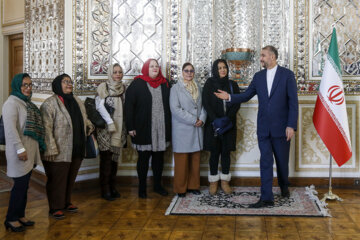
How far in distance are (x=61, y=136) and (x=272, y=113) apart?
80.4 inches

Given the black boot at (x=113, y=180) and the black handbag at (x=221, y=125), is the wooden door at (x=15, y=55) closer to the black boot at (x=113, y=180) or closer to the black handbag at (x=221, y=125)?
the black boot at (x=113, y=180)

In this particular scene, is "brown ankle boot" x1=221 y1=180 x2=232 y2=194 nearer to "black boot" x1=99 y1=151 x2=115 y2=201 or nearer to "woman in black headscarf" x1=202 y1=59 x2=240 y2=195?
"woman in black headscarf" x1=202 y1=59 x2=240 y2=195

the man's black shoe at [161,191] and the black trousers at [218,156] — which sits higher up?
the black trousers at [218,156]

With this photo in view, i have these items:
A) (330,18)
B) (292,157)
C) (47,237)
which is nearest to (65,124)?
(47,237)

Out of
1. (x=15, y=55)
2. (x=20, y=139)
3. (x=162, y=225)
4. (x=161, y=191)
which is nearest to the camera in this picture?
(x=20, y=139)

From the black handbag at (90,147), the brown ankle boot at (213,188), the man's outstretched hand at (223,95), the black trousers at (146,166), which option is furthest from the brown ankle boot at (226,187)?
the black handbag at (90,147)

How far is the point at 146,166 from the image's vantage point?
198 inches

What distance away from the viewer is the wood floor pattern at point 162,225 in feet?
12.1

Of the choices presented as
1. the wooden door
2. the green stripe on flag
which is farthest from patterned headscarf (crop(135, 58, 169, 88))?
the wooden door

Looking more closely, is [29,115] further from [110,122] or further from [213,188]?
[213,188]

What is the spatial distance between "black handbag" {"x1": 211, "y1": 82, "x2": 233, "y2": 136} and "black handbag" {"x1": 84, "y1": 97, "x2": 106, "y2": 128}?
119cm

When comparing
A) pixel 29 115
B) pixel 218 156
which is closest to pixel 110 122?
pixel 29 115

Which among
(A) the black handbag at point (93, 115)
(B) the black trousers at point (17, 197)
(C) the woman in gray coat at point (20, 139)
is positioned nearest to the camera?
(C) the woman in gray coat at point (20, 139)

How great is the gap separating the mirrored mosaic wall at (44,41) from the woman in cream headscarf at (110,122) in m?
0.84
